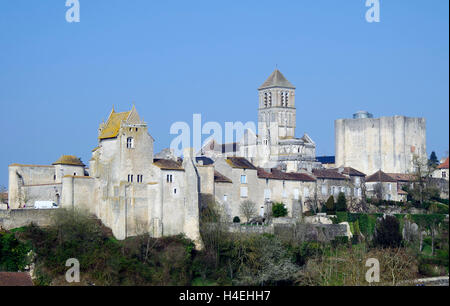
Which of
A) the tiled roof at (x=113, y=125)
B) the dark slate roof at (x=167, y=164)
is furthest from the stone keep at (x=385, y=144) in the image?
the tiled roof at (x=113, y=125)

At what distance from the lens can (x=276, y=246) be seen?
52.8 meters

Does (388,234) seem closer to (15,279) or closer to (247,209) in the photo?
(247,209)

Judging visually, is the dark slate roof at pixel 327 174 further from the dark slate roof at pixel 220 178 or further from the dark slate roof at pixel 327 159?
the dark slate roof at pixel 327 159

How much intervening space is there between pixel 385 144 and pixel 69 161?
37109 millimetres

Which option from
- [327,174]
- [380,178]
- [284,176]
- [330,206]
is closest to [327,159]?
[380,178]

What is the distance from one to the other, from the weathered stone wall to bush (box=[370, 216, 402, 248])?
71.1 feet

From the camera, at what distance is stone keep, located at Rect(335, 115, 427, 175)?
3250 inches

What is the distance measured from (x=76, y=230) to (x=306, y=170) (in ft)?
83.5

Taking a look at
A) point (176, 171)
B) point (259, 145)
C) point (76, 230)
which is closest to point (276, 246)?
point (176, 171)

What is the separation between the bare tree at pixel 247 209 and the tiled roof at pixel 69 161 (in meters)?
11.9

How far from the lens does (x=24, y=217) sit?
2066 inches

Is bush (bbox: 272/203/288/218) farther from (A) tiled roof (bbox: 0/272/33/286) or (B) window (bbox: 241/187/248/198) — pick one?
(A) tiled roof (bbox: 0/272/33/286)

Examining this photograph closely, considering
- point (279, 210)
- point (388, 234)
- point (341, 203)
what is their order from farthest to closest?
point (341, 203), point (279, 210), point (388, 234)
